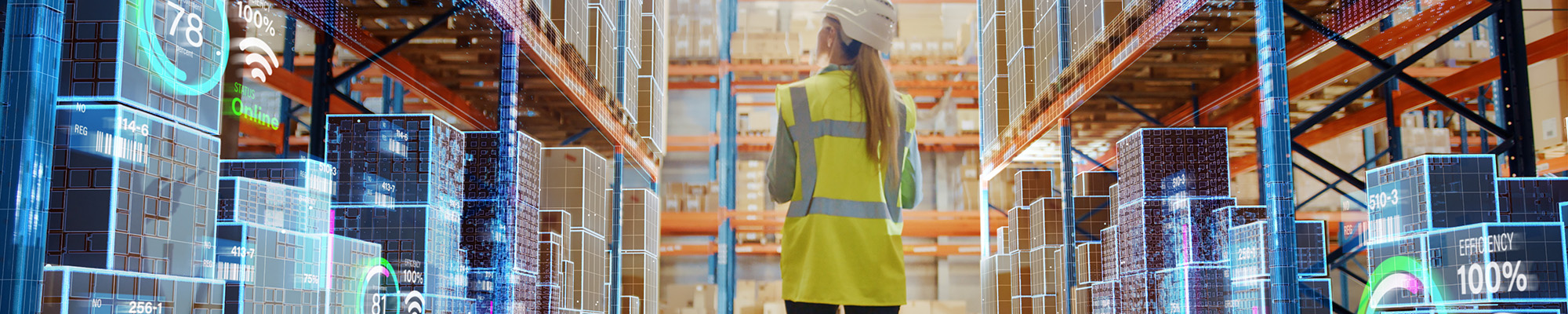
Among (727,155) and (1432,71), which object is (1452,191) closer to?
(1432,71)

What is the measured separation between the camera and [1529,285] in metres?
3.98

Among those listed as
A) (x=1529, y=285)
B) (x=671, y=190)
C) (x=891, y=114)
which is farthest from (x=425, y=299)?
(x=671, y=190)

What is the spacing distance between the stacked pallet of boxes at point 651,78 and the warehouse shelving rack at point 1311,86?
3.15 metres

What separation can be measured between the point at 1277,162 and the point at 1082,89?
3.14m

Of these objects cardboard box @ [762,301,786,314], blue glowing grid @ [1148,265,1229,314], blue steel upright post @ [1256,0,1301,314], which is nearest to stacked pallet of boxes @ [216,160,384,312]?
blue steel upright post @ [1256,0,1301,314]

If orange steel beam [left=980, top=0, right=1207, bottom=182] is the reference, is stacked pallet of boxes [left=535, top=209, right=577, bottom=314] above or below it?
below

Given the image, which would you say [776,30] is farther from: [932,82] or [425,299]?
[425,299]

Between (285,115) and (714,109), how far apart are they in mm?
9184

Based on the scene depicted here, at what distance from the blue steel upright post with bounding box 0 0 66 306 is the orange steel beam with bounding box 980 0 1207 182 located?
4.45 meters

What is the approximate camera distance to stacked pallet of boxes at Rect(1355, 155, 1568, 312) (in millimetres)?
3984

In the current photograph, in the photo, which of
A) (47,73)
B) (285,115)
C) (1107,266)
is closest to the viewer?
(47,73)

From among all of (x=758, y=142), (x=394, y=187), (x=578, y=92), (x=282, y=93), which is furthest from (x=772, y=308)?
A: (x=394, y=187)

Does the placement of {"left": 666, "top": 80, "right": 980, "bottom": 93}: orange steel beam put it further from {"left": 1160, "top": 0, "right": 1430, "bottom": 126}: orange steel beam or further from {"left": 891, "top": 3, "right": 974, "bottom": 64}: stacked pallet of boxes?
{"left": 1160, "top": 0, "right": 1430, "bottom": 126}: orange steel beam

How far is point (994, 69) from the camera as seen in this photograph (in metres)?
10.5
